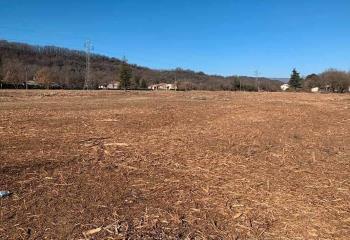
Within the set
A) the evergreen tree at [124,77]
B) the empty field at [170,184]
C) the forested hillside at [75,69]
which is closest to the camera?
the empty field at [170,184]

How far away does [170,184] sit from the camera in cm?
687

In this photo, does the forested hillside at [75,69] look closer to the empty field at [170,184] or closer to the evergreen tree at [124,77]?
the evergreen tree at [124,77]

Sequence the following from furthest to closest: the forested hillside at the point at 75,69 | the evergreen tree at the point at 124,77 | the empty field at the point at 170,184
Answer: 1. the forested hillside at the point at 75,69
2. the evergreen tree at the point at 124,77
3. the empty field at the point at 170,184

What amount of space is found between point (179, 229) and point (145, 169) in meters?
2.84

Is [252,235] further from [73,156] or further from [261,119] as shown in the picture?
[261,119]

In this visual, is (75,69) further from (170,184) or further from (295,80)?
(170,184)

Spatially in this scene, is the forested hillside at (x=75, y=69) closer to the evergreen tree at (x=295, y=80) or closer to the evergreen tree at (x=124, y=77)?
the evergreen tree at (x=295, y=80)

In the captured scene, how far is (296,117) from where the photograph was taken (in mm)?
18281

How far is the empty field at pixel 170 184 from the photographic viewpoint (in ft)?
16.6

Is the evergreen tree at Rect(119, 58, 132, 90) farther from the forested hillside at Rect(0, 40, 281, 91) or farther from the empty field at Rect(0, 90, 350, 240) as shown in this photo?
the empty field at Rect(0, 90, 350, 240)

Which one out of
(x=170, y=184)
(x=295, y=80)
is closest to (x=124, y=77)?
(x=295, y=80)

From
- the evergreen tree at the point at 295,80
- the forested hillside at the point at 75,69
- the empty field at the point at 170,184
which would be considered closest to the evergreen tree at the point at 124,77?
the forested hillside at the point at 75,69

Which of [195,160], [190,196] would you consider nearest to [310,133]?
[195,160]

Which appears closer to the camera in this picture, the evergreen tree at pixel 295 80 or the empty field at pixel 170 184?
the empty field at pixel 170 184
